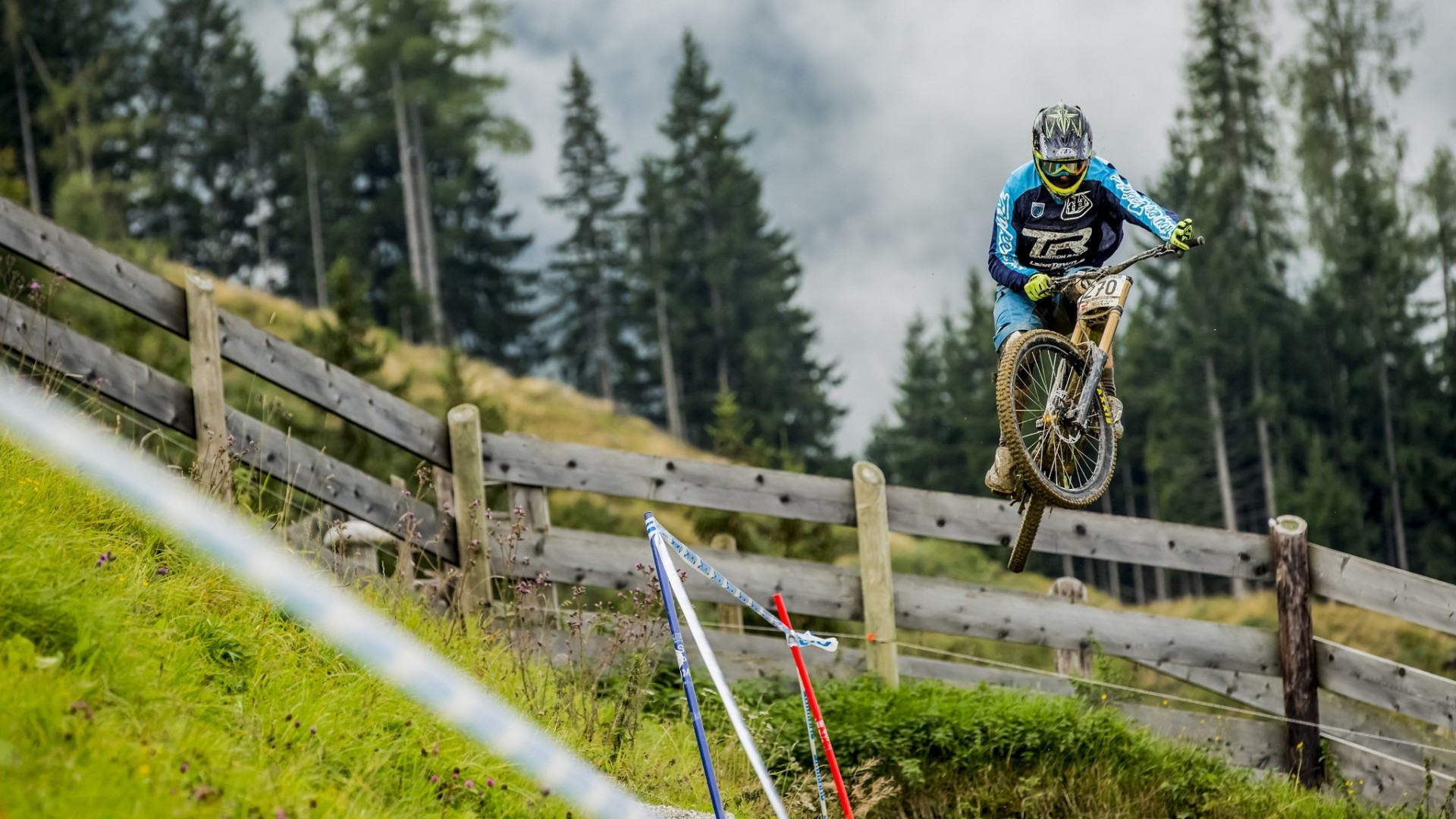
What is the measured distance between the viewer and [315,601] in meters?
5.17

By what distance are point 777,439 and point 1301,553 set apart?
35433 mm

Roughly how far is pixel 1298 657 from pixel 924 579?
2208mm

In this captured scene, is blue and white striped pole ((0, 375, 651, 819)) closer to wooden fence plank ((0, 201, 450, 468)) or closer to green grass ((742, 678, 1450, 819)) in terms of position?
wooden fence plank ((0, 201, 450, 468))

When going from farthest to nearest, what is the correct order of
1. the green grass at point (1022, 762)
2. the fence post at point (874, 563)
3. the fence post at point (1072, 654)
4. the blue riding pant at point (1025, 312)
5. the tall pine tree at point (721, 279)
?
the tall pine tree at point (721, 279), the fence post at point (1072, 654), the fence post at point (874, 563), the green grass at point (1022, 762), the blue riding pant at point (1025, 312)

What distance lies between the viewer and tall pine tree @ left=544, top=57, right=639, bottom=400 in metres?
47.3

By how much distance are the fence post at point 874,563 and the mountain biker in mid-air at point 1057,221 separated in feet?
6.74

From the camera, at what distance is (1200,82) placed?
37750 mm

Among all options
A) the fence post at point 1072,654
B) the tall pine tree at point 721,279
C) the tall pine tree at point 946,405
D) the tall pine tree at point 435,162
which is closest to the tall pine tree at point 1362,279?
the tall pine tree at point 946,405

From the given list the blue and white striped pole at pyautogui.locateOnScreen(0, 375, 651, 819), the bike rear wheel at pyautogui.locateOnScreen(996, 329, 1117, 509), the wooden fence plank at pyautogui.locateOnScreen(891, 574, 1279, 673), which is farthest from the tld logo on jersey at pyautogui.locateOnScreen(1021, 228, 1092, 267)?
the blue and white striped pole at pyautogui.locateOnScreen(0, 375, 651, 819)

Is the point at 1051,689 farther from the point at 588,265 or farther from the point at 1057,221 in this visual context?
the point at 588,265

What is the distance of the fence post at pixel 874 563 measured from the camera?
7785 millimetres

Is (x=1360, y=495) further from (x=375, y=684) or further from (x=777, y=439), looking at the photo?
(x=375, y=684)

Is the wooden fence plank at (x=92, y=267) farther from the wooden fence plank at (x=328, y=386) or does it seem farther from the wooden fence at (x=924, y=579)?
the wooden fence plank at (x=328, y=386)

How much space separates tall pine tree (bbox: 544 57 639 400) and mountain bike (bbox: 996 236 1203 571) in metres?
40.6
